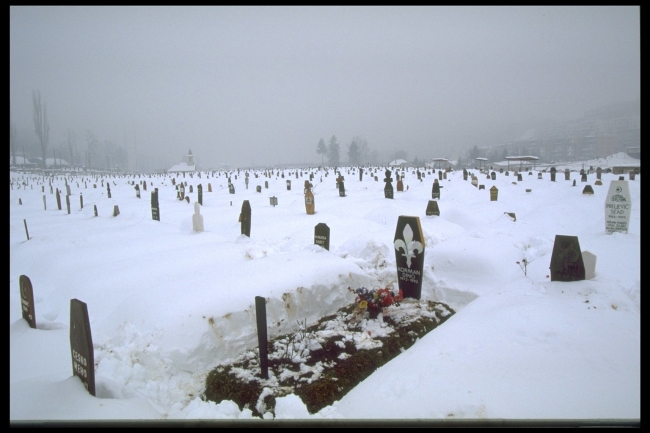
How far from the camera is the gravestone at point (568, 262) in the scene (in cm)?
500

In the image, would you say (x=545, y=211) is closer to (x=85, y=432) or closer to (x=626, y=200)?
(x=626, y=200)

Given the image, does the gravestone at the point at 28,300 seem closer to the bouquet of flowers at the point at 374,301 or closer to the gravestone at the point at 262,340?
the gravestone at the point at 262,340

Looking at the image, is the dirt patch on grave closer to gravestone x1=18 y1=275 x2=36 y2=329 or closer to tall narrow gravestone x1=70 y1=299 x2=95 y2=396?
tall narrow gravestone x1=70 y1=299 x2=95 y2=396

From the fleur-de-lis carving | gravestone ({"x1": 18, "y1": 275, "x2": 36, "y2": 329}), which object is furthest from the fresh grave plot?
gravestone ({"x1": 18, "y1": 275, "x2": 36, "y2": 329})

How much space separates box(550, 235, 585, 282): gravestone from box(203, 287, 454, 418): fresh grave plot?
1717 millimetres

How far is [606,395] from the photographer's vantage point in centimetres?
230

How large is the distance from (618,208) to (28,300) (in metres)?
11.2

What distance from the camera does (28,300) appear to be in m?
4.18

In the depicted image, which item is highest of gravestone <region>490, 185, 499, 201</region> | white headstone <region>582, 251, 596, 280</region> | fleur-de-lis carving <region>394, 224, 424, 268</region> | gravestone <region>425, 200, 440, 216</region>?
gravestone <region>490, 185, 499, 201</region>

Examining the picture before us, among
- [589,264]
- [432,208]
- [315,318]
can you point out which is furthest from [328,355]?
[432,208]

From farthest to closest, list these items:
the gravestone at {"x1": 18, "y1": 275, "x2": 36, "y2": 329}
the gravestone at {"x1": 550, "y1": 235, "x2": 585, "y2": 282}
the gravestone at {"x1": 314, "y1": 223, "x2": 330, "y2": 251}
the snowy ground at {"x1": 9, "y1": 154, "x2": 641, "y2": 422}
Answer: the gravestone at {"x1": 314, "y1": 223, "x2": 330, "y2": 251} < the gravestone at {"x1": 550, "y1": 235, "x2": 585, "y2": 282} < the gravestone at {"x1": 18, "y1": 275, "x2": 36, "y2": 329} < the snowy ground at {"x1": 9, "y1": 154, "x2": 641, "y2": 422}

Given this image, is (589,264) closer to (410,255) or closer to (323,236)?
(410,255)

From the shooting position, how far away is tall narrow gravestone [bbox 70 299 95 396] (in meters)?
2.87
